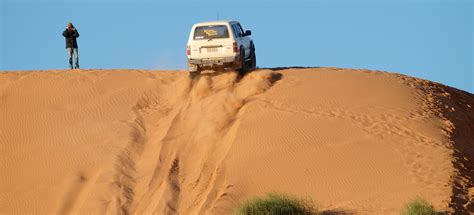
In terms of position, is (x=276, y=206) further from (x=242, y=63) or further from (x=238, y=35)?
(x=238, y=35)

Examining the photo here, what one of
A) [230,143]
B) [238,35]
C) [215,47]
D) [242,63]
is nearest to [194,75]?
[215,47]

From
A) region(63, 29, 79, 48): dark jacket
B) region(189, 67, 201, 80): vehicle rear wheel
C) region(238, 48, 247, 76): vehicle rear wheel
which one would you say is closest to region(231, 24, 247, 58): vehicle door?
region(238, 48, 247, 76): vehicle rear wheel

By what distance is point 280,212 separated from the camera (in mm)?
26781

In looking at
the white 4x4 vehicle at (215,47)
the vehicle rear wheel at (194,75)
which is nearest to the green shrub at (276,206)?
the white 4x4 vehicle at (215,47)

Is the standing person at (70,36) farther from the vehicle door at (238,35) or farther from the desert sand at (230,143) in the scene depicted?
the vehicle door at (238,35)

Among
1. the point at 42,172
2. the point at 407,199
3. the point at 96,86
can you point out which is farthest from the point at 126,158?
the point at 407,199

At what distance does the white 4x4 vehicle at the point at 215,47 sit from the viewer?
32.9 m

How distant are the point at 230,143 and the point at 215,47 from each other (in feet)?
11.6

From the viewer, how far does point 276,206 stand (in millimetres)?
26781

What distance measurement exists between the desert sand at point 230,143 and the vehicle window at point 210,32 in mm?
1067

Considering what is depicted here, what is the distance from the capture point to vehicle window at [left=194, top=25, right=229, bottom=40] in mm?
33125

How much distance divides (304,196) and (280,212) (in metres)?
1.52

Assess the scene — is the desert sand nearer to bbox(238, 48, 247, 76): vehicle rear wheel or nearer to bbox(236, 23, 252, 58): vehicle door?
bbox(238, 48, 247, 76): vehicle rear wheel

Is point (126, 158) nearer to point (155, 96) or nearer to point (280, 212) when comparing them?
point (155, 96)
